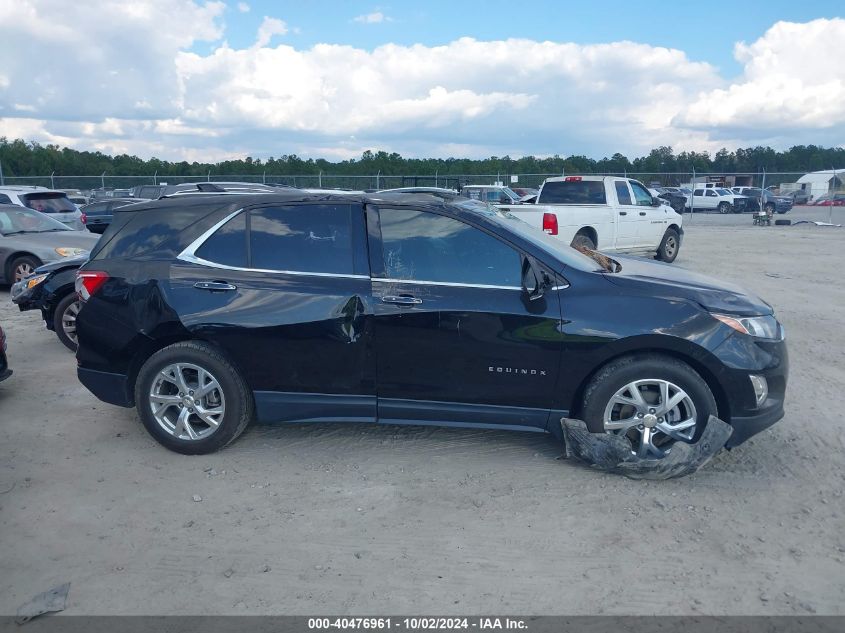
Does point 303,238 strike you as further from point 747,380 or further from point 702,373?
point 747,380

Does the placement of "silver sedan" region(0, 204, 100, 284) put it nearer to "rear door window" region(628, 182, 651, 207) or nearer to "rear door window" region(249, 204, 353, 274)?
"rear door window" region(249, 204, 353, 274)

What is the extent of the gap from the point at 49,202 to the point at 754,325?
16.2 meters

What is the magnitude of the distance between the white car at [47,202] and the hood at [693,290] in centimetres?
1396

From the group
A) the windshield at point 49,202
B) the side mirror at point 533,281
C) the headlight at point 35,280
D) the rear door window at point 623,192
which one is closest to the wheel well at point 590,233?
the rear door window at point 623,192

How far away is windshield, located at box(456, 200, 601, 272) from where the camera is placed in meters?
4.80

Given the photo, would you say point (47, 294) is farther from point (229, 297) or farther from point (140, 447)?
point (229, 297)

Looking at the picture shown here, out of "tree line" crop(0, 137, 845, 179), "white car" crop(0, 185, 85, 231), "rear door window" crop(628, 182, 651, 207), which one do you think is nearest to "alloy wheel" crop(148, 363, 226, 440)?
"rear door window" crop(628, 182, 651, 207)

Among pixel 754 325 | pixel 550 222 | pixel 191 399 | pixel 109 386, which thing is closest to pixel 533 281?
pixel 754 325

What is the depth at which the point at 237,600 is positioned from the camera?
10.8ft

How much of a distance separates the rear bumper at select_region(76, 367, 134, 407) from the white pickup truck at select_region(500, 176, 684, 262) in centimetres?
908

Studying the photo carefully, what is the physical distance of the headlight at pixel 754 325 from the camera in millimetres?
4445

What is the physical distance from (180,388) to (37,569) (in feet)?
4.96

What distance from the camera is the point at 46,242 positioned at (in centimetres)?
1148

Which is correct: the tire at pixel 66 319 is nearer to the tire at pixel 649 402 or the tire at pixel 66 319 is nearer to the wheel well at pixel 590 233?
the tire at pixel 649 402
